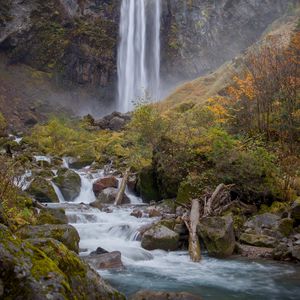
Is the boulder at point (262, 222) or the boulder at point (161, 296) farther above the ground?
the boulder at point (262, 222)

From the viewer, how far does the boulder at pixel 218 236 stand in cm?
1077

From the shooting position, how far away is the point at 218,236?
424 inches

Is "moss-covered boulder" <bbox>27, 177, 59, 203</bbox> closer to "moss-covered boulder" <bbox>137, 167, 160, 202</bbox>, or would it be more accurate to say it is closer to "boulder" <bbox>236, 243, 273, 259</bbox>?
"moss-covered boulder" <bbox>137, 167, 160, 202</bbox>

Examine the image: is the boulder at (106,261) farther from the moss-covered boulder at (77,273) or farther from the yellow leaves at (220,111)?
the yellow leaves at (220,111)

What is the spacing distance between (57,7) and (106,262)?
1766 inches

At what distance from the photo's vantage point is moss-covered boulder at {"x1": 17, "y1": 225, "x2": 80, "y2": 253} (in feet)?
28.1

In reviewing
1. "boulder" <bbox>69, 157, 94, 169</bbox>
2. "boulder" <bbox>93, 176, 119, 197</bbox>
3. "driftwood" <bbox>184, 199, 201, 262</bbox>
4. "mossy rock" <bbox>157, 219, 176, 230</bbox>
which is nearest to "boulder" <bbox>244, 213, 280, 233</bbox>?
"driftwood" <bbox>184, 199, 201, 262</bbox>

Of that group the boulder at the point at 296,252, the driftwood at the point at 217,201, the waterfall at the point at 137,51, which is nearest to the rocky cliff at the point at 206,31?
the waterfall at the point at 137,51

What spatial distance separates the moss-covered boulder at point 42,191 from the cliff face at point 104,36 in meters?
31.0

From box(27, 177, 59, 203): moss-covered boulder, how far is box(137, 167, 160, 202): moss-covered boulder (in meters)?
3.94

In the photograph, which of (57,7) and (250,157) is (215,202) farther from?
(57,7)

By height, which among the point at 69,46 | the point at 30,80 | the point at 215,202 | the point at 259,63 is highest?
the point at 69,46

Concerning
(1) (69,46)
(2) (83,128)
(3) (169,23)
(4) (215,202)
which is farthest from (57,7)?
(4) (215,202)

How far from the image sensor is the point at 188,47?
5250 centimetres
